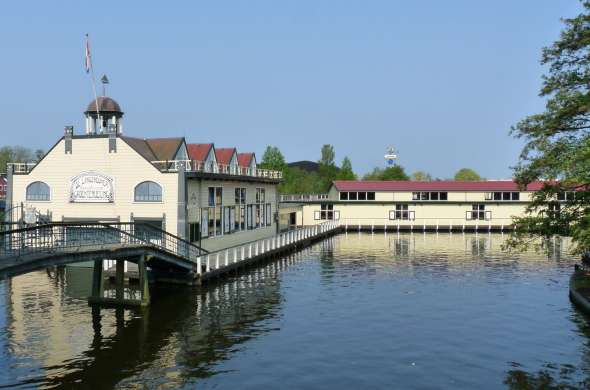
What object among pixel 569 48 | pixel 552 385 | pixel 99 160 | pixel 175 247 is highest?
pixel 569 48

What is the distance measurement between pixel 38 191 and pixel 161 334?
2281cm

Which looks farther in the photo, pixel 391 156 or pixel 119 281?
pixel 391 156

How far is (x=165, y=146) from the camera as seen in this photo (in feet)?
151

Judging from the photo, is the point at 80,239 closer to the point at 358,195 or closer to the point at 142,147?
the point at 142,147

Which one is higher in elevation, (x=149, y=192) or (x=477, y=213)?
(x=149, y=192)

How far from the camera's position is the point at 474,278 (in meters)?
41.5

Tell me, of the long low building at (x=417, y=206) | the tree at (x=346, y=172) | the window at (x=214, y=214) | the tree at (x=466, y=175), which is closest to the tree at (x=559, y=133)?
the window at (x=214, y=214)

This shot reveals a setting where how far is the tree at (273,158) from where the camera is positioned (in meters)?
110

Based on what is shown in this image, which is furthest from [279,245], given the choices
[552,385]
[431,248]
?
[552,385]

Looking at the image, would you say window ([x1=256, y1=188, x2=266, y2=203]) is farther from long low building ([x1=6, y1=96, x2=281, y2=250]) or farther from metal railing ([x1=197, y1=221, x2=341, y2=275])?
long low building ([x1=6, y1=96, x2=281, y2=250])

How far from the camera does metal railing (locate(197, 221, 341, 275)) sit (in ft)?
129

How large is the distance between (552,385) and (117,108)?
38159 mm

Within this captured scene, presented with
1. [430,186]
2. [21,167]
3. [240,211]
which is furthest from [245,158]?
[430,186]

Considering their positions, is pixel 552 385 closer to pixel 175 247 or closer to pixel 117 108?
pixel 175 247
